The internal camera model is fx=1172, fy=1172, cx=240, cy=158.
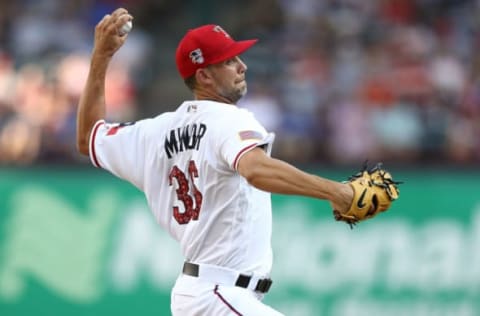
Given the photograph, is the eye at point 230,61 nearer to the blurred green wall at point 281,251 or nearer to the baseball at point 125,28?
the baseball at point 125,28

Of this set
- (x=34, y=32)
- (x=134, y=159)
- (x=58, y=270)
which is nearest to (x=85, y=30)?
(x=34, y=32)

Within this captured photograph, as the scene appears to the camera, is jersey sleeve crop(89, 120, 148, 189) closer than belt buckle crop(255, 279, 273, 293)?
No

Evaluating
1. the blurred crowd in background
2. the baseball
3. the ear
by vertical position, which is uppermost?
the blurred crowd in background

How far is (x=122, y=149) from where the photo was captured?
6.21 metres

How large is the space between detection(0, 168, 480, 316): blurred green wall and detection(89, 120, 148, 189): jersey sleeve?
4.66 meters

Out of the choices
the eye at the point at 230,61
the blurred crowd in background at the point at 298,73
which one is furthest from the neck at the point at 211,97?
the blurred crowd in background at the point at 298,73

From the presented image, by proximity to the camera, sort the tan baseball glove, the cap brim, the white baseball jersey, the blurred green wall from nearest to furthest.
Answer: the tan baseball glove → the white baseball jersey → the cap brim → the blurred green wall

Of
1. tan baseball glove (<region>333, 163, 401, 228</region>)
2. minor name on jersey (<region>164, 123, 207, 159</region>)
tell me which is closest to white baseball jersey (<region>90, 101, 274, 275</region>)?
minor name on jersey (<region>164, 123, 207, 159</region>)

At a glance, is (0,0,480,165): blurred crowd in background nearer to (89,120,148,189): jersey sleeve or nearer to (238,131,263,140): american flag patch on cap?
(89,120,148,189): jersey sleeve

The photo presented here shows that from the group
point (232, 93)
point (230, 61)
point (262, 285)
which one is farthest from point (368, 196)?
point (230, 61)

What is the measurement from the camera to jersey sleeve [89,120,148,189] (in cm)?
615

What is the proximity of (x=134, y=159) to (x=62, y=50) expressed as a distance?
700 cm

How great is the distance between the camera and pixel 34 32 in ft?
43.6

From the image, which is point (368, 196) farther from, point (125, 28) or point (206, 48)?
point (125, 28)
